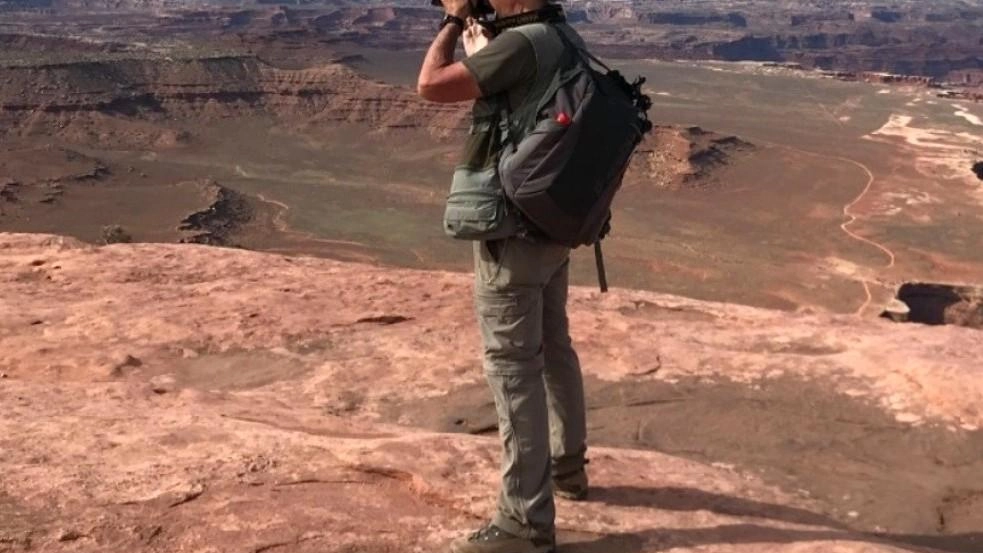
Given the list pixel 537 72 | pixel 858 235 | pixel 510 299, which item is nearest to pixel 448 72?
pixel 537 72

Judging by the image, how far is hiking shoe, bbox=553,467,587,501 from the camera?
129 inches

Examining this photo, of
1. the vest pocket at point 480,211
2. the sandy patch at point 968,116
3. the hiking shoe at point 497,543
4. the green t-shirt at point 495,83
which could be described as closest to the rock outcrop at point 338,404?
the hiking shoe at point 497,543

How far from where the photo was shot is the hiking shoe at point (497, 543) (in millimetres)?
2828

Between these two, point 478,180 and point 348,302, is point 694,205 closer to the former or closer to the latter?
point 348,302

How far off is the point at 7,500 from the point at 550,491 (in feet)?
5.55

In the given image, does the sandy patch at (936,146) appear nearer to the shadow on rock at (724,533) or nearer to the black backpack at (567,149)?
the shadow on rock at (724,533)

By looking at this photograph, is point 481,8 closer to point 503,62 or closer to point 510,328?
point 503,62

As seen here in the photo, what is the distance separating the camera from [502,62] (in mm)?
2641

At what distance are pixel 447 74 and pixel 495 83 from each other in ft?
0.45

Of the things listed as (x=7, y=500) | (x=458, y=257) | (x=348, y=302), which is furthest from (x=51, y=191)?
(x=7, y=500)

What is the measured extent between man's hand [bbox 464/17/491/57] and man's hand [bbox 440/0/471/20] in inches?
1.1

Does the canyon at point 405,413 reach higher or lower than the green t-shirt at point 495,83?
lower

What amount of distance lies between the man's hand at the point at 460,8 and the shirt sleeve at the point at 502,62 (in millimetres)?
225

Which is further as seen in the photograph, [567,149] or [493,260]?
[493,260]
